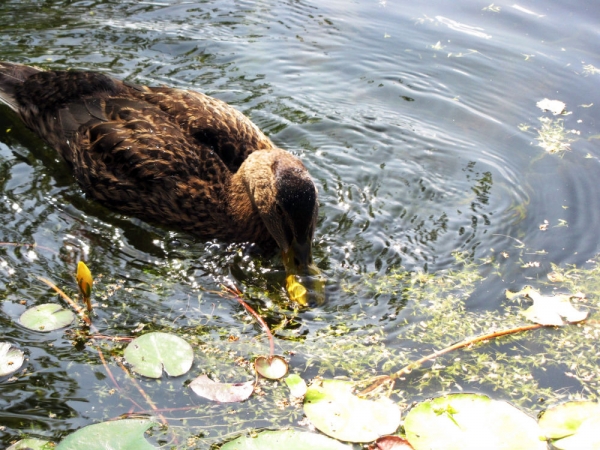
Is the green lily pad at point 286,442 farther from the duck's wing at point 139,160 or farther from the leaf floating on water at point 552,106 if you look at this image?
→ the leaf floating on water at point 552,106

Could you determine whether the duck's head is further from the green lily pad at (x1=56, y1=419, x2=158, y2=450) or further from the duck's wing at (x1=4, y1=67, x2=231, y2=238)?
the green lily pad at (x1=56, y1=419, x2=158, y2=450)

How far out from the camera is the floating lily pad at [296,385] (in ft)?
14.3

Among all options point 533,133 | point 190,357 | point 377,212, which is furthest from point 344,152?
point 190,357

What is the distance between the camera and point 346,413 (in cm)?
415

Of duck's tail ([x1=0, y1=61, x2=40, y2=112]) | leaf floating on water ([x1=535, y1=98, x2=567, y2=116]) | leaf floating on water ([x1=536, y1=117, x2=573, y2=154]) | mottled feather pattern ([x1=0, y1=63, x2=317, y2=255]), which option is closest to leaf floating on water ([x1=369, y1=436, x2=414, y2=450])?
mottled feather pattern ([x1=0, y1=63, x2=317, y2=255])

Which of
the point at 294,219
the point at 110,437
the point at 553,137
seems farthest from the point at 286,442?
the point at 553,137

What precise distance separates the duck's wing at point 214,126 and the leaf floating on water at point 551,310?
2699 millimetres

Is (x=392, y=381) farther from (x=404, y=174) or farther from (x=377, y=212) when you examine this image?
(x=404, y=174)

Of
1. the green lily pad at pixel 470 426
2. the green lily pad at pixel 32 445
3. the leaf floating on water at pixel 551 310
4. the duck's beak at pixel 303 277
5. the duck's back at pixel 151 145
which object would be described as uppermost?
the duck's back at pixel 151 145

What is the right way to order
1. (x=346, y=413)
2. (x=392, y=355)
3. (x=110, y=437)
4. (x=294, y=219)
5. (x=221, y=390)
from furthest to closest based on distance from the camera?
(x=294, y=219), (x=392, y=355), (x=221, y=390), (x=346, y=413), (x=110, y=437)

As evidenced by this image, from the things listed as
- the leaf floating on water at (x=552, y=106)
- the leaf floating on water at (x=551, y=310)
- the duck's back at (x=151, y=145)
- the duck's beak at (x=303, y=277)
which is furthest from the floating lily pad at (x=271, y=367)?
the leaf floating on water at (x=552, y=106)

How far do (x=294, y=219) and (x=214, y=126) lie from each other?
1.44 meters

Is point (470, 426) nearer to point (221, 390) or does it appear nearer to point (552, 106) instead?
point (221, 390)

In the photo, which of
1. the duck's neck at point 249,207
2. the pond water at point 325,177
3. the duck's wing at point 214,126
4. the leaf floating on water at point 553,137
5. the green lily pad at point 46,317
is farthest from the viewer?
the leaf floating on water at point 553,137
